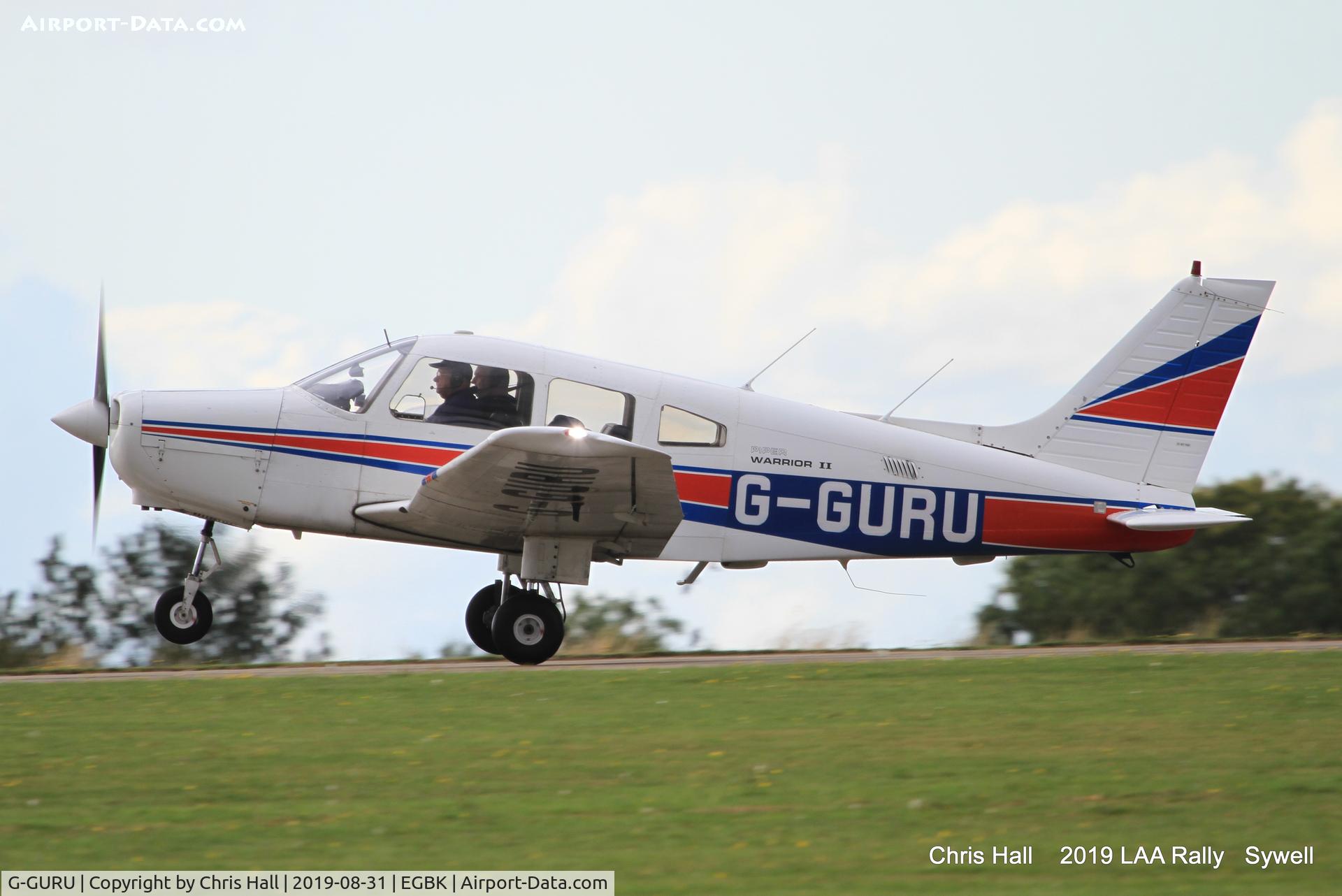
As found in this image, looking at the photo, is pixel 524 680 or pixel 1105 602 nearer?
pixel 524 680

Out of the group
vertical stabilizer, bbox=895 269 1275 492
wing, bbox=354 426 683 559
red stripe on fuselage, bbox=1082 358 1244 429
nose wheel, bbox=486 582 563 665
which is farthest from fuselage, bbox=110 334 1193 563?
red stripe on fuselage, bbox=1082 358 1244 429

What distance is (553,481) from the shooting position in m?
9.25

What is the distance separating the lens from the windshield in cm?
1012

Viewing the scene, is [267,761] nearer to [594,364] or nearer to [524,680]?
[524,680]

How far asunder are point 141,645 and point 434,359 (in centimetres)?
808

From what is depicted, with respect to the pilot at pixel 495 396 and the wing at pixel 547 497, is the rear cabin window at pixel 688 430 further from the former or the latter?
the pilot at pixel 495 396

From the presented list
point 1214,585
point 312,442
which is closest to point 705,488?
point 312,442

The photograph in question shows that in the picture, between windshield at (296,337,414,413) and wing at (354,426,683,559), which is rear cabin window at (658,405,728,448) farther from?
windshield at (296,337,414,413)

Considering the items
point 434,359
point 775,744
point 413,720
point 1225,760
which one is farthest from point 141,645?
point 1225,760

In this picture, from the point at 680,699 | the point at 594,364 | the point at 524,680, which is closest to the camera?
the point at 680,699

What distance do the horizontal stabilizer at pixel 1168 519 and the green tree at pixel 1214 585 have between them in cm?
584

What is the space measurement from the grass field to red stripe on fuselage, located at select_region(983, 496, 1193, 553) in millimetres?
1589

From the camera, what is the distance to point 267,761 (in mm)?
6797

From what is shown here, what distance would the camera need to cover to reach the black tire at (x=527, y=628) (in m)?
10.1
